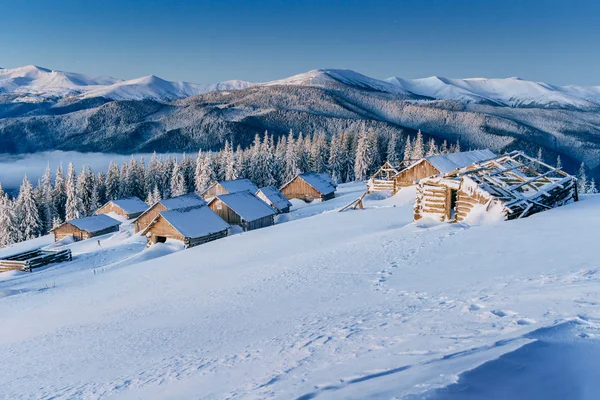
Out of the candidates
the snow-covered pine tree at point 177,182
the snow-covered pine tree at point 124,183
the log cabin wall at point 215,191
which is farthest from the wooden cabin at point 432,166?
the snow-covered pine tree at point 124,183

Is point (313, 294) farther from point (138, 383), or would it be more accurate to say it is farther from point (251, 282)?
point (138, 383)

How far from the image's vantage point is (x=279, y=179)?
94188mm

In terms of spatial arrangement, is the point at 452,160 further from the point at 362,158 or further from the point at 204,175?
the point at 204,175

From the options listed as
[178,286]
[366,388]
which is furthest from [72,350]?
[366,388]

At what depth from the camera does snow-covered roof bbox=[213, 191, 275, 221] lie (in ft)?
146

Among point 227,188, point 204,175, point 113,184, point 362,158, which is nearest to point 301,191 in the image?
point 227,188

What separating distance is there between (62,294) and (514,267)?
1949cm

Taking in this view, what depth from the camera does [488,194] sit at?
2064 centimetres

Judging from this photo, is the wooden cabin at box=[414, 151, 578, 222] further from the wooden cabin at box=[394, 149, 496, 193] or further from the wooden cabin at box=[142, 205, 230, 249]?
the wooden cabin at box=[142, 205, 230, 249]

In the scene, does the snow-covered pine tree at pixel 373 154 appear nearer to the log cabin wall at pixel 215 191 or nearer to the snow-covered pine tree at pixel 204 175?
the snow-covered pine tree at pixel 204 175

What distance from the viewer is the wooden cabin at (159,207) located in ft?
157

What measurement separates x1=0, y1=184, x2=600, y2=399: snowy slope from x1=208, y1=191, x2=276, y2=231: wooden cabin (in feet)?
75.7

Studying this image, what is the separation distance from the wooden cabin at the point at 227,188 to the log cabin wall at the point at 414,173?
25015 millimetres

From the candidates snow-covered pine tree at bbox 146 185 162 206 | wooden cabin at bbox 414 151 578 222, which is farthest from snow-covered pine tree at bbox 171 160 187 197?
wooden cabin at bbox 414 151 578 222
